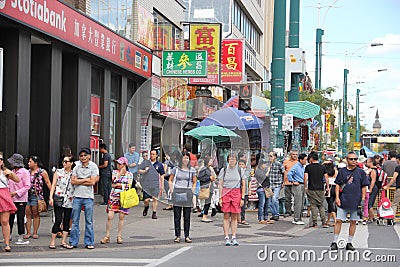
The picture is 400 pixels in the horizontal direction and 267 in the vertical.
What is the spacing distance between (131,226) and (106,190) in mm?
5174

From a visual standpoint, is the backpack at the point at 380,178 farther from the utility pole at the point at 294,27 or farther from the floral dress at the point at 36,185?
Result: the floral dress at the point at 36,185

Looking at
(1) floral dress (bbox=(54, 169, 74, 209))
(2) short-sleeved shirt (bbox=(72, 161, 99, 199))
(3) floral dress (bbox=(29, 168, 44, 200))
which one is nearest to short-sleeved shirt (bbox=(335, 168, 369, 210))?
(2) short-sleeved shirt (bbox=(72, 161, 99, 199))

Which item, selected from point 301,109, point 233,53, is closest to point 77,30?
point 301,109

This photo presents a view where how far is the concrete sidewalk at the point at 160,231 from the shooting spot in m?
13.5

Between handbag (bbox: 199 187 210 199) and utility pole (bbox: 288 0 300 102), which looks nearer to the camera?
handbag (bbox: 199 187 210 199)

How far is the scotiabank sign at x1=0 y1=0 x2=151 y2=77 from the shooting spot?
16.3 meters

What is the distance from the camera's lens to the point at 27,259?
37.7 feet

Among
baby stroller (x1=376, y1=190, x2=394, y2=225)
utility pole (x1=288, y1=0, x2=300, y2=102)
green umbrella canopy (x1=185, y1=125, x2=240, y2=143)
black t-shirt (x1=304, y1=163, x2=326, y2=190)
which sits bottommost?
baby stroller (x1=376, y1=190, x2=394, y2=225)

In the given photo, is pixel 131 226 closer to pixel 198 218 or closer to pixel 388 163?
pixel 198 218

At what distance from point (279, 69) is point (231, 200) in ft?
25.6

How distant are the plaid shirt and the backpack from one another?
2.88 metres

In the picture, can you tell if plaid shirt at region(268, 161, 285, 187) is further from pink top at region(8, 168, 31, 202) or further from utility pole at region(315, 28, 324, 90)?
utility pole at region(315, 28, 324, 90)

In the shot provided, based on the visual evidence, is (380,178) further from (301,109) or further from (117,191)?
(117,191)

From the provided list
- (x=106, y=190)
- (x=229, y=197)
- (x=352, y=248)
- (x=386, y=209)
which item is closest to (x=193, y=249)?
(x=229, y=197)
